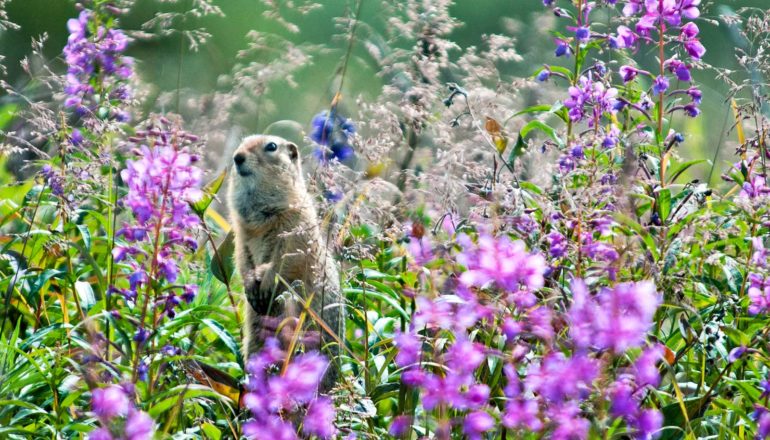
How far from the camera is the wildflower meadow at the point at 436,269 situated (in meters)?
2.07

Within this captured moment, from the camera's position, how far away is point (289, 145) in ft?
16.8

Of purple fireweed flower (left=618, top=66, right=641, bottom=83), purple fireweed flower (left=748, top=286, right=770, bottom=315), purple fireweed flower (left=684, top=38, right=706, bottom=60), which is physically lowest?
purple fireweed flower (left=748, top=286, right=770, bottom=315)

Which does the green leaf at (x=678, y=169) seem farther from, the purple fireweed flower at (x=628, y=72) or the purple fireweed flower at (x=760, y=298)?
Result: the purple fireweed flower at (x=760, y=298)

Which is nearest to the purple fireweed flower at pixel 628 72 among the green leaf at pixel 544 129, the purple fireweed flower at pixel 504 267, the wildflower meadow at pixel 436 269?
the wildflower meadow at pixel 436 269

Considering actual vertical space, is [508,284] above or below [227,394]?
above

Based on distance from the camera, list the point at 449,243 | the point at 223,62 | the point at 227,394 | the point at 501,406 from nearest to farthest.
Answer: the point at 449,243
the point at 501,406
the point at 227,394
the point at 223,62

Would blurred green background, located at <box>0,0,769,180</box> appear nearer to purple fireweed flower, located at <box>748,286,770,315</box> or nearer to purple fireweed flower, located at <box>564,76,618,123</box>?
purple fireweed flower, located at <box>564,76,618,123</box>

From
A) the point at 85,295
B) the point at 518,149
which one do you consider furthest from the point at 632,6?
the point at 85,295

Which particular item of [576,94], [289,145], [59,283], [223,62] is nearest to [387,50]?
[289,145]

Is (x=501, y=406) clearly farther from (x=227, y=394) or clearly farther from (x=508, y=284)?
(x=508, y=284)

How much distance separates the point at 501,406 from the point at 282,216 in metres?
1.96

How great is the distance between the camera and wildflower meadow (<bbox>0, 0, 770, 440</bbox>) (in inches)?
81.6

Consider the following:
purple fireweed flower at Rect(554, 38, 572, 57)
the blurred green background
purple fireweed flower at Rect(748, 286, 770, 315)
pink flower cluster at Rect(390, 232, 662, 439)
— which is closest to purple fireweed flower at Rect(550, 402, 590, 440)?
pink flower cluster at Rect(390, 232, 662, 439)

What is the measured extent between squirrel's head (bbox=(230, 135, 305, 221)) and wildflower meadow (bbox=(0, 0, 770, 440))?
218 mm
